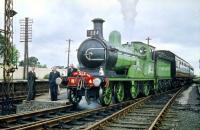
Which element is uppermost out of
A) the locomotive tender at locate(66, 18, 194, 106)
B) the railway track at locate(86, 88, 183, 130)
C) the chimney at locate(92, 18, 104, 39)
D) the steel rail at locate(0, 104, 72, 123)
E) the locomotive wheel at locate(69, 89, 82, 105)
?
the chimney at locate(92, 18, 104, 39)

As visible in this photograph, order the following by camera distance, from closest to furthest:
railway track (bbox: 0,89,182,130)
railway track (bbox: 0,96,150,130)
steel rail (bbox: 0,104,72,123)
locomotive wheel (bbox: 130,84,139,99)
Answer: railway track (bbox: 0,96,150,130)
railway track (bbox: 0,89,182,130)
steel rail (bbox: 0,104,72,123)
locomotive wheel (bbox: 130,84,139,99)

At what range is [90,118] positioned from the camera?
11.2 meters

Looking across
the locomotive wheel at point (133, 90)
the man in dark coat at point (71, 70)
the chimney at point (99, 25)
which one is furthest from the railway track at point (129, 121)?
the chimney at point (99, 25)

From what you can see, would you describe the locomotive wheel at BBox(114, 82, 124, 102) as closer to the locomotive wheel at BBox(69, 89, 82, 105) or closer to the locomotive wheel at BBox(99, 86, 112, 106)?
the locomotive wheel at BBox(99, 86, 112, 106)

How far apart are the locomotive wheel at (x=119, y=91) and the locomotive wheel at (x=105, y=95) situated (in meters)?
0.82

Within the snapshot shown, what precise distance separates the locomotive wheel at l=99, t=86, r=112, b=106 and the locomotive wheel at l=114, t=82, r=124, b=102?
819 millimetres

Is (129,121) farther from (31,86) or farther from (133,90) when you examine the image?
(31,86)

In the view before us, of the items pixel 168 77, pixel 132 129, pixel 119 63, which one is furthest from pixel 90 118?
pixel 168 77

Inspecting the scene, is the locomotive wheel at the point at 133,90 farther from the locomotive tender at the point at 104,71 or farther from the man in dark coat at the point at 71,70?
the man in dark coat at the point at 71,70

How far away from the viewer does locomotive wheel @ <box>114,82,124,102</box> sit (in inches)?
598

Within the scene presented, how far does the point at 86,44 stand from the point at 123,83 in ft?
10.3

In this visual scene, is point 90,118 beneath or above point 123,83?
beneath

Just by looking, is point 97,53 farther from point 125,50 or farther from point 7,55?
point 7,55

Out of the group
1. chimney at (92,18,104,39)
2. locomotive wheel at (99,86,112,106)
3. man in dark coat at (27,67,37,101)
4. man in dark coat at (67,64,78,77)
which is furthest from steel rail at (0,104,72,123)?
chimney at (92,18,104,39)
